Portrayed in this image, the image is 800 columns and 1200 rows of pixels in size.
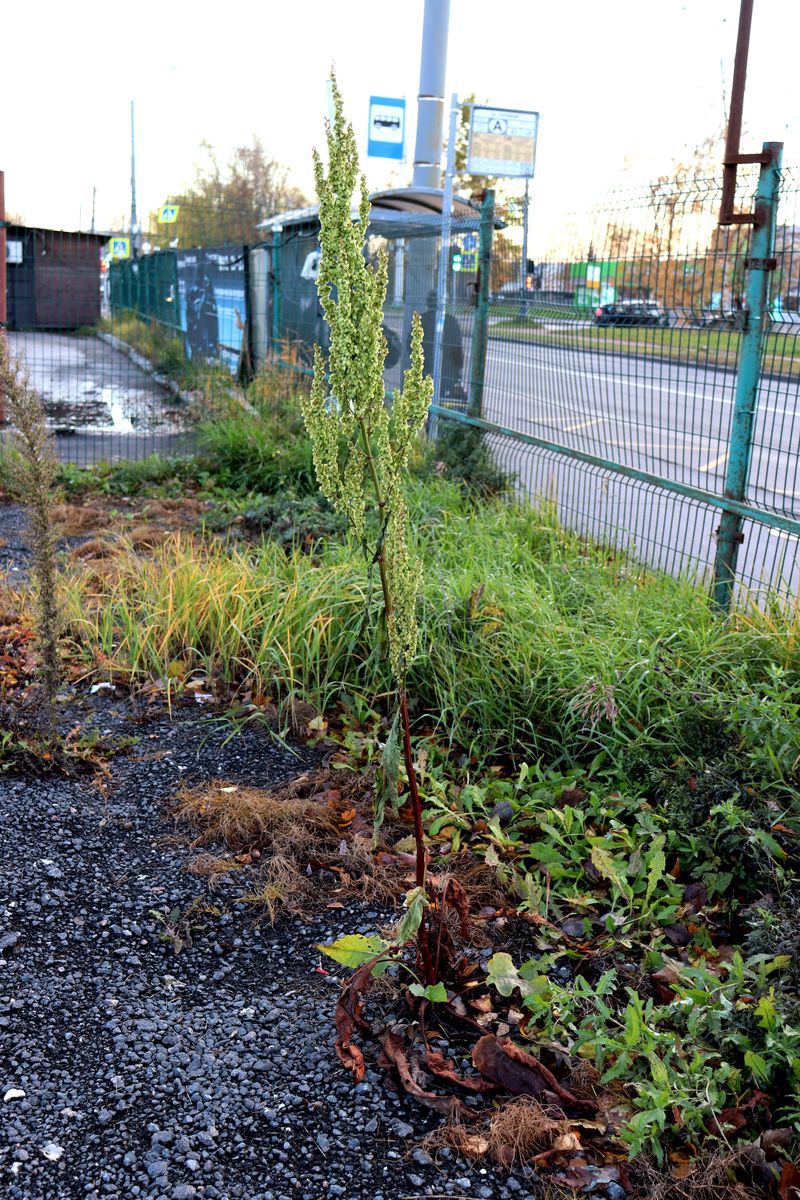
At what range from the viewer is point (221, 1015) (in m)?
2.77

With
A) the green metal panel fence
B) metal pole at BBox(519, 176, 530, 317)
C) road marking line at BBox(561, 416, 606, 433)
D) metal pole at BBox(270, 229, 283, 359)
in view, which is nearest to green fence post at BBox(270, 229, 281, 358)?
metal pole at BBox(270, 229, 283, 359)

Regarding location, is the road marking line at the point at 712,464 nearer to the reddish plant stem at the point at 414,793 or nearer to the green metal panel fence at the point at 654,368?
the green metal panel fence at the point at 654,368

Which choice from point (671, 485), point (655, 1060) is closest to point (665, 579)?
point (671, 485)

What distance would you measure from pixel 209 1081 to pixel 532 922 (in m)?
1.05

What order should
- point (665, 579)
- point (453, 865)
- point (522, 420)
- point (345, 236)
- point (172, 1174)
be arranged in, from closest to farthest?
point (172, 1174) < point (345, 236) < point (453, 865) < point (665, 579) < point (522, 420)

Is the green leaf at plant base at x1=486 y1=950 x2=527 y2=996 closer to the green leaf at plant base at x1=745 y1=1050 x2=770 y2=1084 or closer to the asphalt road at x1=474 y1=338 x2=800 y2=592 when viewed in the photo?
the green leaf at plant base at x1=745 y1=1050 x2=770 y2=1084

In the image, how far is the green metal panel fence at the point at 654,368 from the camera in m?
4.74

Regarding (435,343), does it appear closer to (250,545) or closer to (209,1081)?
(250,545)

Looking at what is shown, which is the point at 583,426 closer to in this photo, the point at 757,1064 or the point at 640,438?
the point at 640,438

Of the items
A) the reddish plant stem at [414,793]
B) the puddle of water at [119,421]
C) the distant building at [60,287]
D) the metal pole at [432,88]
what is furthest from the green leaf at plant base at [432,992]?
the distant building at [60,287]

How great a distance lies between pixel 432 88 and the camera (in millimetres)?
13039

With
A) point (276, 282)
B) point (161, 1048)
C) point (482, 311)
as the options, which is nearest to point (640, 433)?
point (482, 311)

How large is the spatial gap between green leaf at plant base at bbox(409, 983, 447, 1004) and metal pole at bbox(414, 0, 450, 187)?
39.5ft

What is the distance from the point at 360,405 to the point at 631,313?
139 inches
